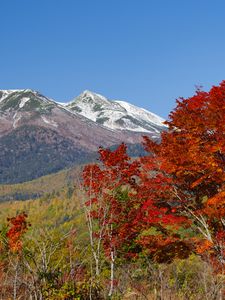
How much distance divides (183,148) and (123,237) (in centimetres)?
945

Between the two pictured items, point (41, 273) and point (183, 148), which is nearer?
point (41, 273)

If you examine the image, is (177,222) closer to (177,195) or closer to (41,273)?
(177,195)

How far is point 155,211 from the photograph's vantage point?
24.7 metres

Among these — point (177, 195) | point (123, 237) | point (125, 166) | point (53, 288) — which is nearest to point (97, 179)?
point (125, 166)

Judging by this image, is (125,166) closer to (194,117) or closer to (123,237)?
(123,237)

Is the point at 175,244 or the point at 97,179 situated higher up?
the point at 97,179

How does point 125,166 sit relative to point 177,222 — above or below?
above

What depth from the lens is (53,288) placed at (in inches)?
399

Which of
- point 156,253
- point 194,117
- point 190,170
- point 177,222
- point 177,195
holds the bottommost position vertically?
point 156,253

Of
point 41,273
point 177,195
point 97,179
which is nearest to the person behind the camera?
point 41,273

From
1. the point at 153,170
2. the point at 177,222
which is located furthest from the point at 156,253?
the point at 153,170

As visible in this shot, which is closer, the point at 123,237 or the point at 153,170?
the point at 153,170

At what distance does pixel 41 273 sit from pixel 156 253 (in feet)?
54.8

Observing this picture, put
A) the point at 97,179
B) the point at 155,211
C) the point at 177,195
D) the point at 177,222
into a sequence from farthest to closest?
the point at 97,179
the point at 155,211
the point at 177,222
the point at 177,195
